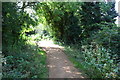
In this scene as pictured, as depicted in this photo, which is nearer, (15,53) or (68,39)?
(15,53)

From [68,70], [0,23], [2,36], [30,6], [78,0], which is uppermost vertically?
[78,0]

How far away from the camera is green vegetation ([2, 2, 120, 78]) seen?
13.0 ft

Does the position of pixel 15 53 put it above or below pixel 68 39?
below

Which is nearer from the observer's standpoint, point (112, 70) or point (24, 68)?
point (112, 70)

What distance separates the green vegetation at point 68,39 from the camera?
3977mm

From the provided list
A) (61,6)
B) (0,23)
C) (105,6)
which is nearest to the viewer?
(0,23)

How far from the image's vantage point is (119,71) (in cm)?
381

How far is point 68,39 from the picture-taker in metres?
11.0

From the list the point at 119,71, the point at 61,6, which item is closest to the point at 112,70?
the point at 119,71

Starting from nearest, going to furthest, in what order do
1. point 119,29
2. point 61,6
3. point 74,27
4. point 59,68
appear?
point 59,68 → point 119,29 → point 61,6 → point 74,27

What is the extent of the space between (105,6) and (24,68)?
6.94m

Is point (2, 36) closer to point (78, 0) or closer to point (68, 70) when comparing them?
point (68, 70)

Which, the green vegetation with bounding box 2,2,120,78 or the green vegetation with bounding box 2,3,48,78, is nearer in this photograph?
the green vegetation with bounding box 2,2,120,78

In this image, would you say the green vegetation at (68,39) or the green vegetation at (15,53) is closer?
the green vegetation at (68,39)
